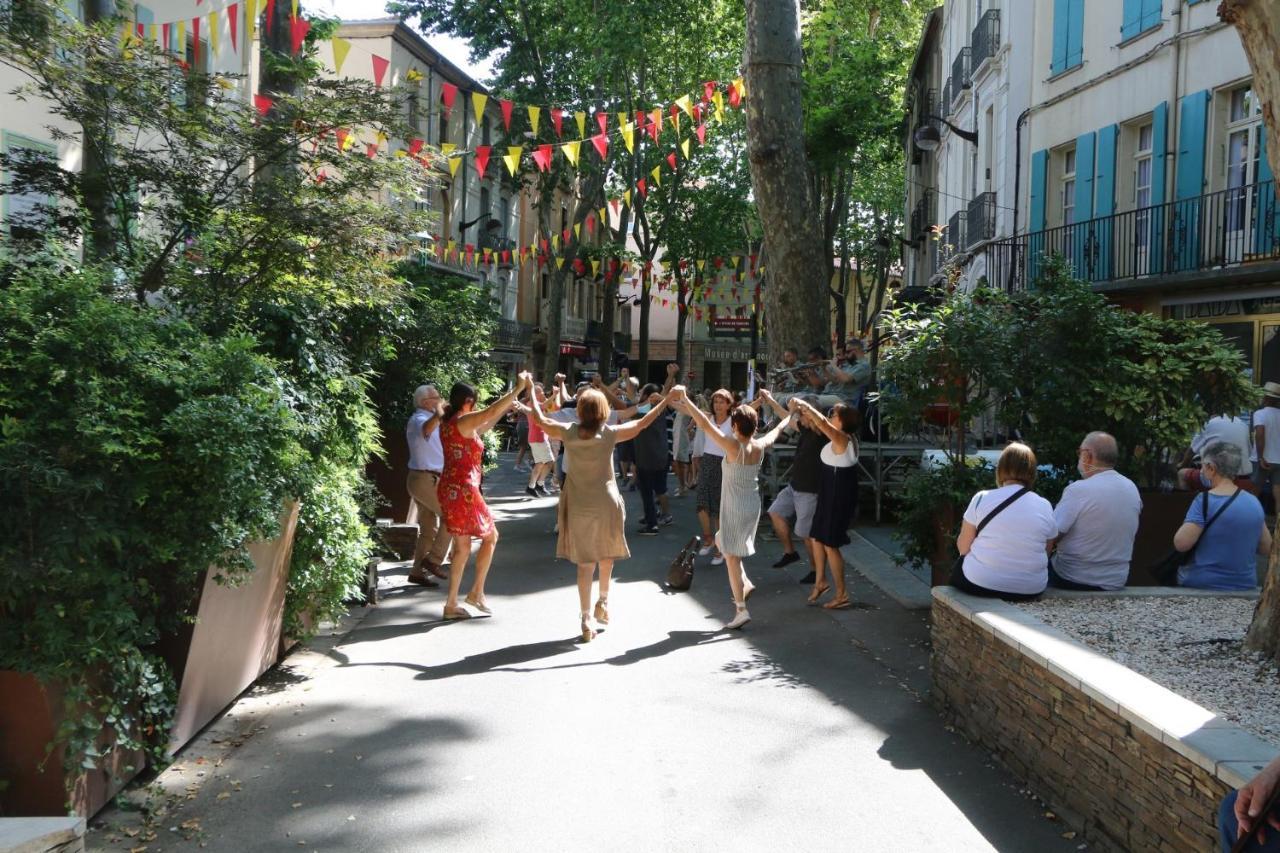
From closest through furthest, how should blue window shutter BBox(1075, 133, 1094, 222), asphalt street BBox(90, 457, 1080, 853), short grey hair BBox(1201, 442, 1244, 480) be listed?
1. asphalt street BBox(90, 457, 1080, 853)
2. short grey hair BBox(1201, 442, 1244, 480)
3. blue window shutter BBox(1075, 133, 1094, 222)

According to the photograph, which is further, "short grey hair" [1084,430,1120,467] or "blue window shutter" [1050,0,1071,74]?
"blue window shutter" [1050,0,1071,74]

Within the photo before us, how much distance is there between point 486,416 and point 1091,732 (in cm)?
546

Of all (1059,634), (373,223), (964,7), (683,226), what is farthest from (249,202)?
(683,226)

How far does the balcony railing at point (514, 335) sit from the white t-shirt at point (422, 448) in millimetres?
36940

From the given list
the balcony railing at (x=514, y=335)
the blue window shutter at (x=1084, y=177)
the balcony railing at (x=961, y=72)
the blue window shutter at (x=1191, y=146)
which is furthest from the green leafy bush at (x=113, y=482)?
the balcony railing at (x=514, y=335)

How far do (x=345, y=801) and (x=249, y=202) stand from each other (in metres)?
5.67

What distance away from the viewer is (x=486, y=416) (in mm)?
9273

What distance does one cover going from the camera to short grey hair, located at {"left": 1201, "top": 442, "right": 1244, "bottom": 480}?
280 inches

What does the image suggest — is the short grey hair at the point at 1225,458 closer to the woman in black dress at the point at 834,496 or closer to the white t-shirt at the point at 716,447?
the woman in black dress at the point at 834,496

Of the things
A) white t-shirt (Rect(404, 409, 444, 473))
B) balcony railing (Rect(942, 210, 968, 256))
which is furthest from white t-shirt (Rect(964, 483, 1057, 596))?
balcony railing (Rect(942, 210, 968, 256))

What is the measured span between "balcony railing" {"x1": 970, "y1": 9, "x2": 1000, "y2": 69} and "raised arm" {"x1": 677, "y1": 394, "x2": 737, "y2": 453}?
18.9 m

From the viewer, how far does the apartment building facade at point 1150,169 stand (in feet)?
56.3

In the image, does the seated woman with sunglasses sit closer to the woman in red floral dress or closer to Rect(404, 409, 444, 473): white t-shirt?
the woman in red floral dress

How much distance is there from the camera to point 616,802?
5211 mm
